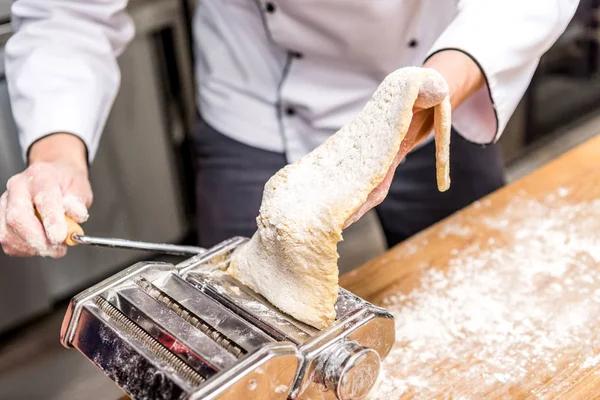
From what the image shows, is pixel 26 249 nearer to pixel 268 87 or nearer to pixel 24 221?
pixel 24 221

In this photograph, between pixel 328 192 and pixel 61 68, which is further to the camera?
pixel 61 68

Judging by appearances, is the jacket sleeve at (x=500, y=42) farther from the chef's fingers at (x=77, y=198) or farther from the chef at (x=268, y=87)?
the chef's fingers at (x=77, y=198)

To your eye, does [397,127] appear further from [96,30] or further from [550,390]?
[96,30]

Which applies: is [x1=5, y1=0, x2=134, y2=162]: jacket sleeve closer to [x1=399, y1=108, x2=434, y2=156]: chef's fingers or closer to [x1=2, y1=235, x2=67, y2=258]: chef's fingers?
[x1=2, y1=235, x2=67, y2=258]: chef's fingers

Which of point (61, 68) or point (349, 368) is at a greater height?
point (61, 68)

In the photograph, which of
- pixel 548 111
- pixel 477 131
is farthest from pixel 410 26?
pixel 548 111

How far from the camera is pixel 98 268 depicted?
174 cm

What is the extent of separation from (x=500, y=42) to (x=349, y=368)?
1.60 feet

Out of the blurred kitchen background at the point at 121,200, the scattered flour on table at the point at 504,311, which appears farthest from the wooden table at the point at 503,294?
the blurred kitchen background at the point at 121,200

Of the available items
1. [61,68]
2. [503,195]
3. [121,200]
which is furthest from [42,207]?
[121,200]

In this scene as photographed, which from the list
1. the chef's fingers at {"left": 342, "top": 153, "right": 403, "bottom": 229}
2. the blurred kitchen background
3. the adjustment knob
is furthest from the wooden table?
the blurred kitchen background

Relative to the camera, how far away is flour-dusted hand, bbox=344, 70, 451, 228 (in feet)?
2.17

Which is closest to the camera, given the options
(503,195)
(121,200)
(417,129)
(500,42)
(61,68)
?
(417,129)

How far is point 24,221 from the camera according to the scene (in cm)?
82
